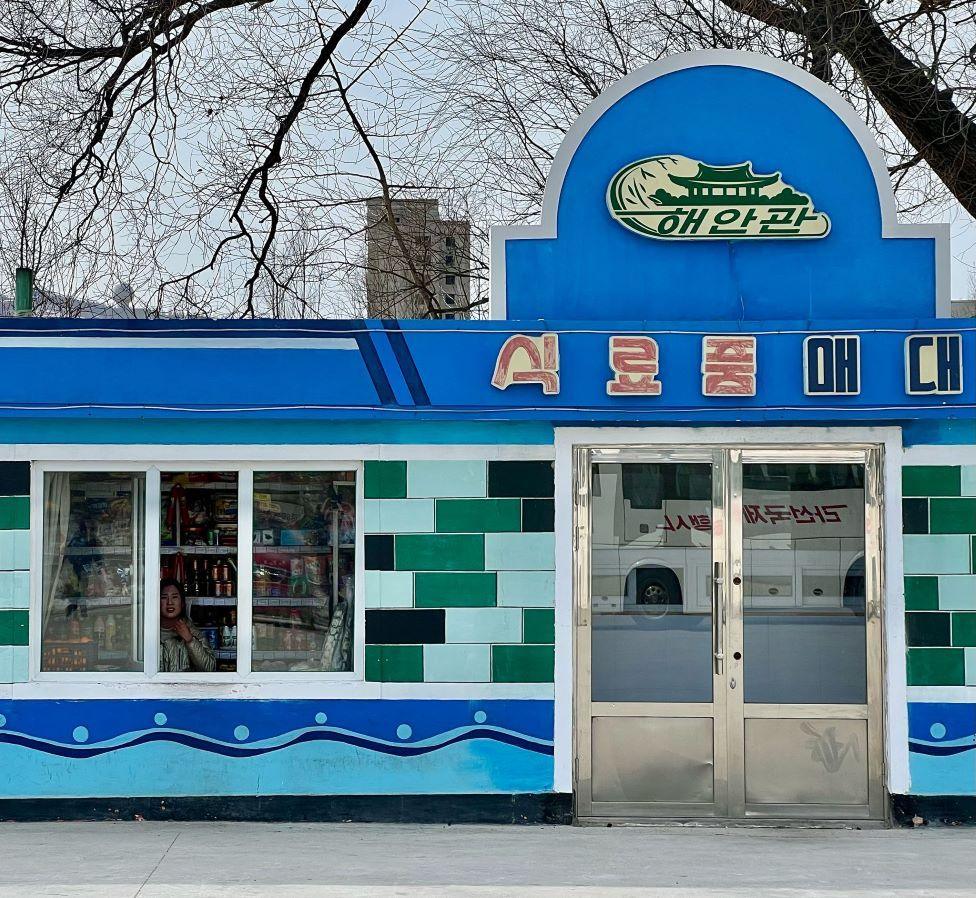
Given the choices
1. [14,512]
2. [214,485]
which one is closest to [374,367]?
[214,485]

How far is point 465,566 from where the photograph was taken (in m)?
7.66

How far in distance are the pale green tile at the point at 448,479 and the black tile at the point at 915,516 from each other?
253 cm

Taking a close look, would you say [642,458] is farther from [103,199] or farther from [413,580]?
[103,199]

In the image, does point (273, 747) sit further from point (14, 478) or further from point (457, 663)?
point (14, 478)

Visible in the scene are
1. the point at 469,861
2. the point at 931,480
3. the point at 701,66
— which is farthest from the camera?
the point at 701,66

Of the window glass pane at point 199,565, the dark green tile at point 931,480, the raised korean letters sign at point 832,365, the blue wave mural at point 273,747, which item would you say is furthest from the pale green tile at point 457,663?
the dark green tile at point 931,480

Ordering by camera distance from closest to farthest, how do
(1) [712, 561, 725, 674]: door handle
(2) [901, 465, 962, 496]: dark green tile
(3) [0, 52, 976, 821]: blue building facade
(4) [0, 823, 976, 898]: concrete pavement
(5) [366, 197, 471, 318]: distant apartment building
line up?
(4) [0, 823, 976, 898]: concrete pavement
(3) [0, 52, 976, 821]: blue building facade
(2) [901, 465, 962, 496]: dark green tile
(1) [712, 561, 725, 674]: door handle
(5) [366, 197, 471, 318]: distant apartment building

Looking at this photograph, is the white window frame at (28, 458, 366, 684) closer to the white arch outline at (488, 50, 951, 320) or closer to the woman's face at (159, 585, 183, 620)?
the woman's face at (159, 585, 183, 620)

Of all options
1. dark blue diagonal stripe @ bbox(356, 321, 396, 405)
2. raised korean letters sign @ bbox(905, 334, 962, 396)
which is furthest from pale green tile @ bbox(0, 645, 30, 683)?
raised korean letters sign @ bbox(905, 334, 962, 396)

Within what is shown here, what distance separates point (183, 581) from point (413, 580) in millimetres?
1479

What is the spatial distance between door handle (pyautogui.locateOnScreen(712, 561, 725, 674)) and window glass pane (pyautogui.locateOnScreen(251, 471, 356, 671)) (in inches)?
88.1

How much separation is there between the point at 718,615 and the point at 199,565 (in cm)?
324

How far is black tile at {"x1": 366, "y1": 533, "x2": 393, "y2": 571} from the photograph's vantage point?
7.68 meters

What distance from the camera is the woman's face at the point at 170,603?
786 cm
